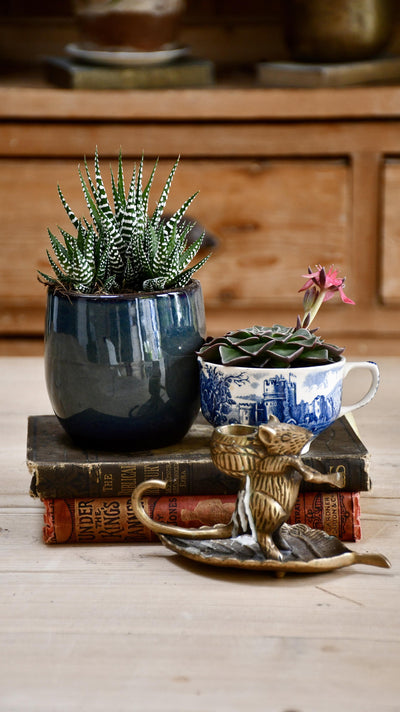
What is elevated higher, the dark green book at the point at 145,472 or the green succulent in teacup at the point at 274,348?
the green succulent in teacup at the point at 274,348

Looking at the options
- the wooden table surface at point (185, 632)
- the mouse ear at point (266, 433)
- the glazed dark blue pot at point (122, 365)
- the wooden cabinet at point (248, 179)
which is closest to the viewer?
the wooden table surface at point (185, 632)

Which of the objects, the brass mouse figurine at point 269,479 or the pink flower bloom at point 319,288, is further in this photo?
the pink flower bloom at point 319,288

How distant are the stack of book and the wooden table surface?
0.6 inches

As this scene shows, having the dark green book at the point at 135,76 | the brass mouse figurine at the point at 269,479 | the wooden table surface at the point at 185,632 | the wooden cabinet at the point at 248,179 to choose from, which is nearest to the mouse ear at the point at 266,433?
the brass mouse figurine at the point at 269,479

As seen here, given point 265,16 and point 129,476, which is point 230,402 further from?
point 265,16

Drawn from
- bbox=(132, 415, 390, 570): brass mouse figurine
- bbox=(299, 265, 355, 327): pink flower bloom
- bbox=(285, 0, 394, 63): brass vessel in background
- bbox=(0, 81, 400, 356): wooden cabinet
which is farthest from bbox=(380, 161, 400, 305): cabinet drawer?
bbox=(132, 415, 390, 570): brass mouse figurine

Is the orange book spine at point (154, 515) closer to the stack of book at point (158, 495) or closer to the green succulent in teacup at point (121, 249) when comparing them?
the stack of book at point (158, 495)

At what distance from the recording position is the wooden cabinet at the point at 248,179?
1774mm

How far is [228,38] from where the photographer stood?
88.7 inches

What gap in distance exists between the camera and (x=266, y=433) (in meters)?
0.57

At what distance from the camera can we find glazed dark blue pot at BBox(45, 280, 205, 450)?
67cm

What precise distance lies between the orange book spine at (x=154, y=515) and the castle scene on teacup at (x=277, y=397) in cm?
6

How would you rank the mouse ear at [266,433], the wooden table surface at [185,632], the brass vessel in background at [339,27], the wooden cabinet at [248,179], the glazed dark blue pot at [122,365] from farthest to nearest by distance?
the brass vessel in background at [339,27]
the wooden cabinet at [248,179]
the glazed dark blue pot at [122,365]
the mouse ear at [266,433]
the wooden table surface at [185,632]

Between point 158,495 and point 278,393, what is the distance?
12 cm
